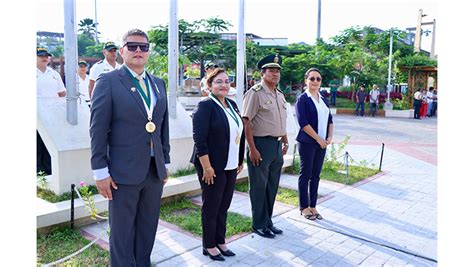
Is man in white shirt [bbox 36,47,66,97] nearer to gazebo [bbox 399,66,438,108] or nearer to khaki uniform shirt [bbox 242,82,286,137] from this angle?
khaki uniform shirt [bbox 242,82,286,137]

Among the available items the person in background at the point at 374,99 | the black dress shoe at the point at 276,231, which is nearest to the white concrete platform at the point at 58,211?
the black dress shoe at the point at 276,231

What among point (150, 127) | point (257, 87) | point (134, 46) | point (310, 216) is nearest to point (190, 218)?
point (310, 216)

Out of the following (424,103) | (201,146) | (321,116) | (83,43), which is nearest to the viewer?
(201,146)

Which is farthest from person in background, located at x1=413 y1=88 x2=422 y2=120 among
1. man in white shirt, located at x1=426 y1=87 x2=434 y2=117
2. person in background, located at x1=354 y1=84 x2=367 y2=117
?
person in background, located at x1=354 y1=84 x2=367 y2=117

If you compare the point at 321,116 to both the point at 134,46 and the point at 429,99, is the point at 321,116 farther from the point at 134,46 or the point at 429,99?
the point at 429,99

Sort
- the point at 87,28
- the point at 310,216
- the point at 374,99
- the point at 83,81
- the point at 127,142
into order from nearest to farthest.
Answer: the point at 127,142 → the point at 310,216 → the point at 83,81 → the point at 374,99 → the point at 87,28

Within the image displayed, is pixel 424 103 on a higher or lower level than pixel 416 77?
lower

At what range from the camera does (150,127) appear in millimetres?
2834

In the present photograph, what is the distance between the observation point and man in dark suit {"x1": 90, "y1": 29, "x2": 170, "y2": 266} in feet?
8.84

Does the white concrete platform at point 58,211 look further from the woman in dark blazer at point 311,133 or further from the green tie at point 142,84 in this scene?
the green tie at point 142,84

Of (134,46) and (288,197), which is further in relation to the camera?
(288,197)

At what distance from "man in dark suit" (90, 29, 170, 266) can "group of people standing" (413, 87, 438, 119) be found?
1963cm

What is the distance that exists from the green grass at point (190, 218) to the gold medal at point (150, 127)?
6.05 ft

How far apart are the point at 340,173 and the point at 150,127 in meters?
5.39
